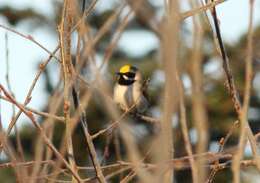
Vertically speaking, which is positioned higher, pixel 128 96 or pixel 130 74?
pixel 130 74

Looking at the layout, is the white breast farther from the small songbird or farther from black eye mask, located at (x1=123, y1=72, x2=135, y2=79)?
black eye mask, located at (x1=123, y1=72, x2=135, y2=79)

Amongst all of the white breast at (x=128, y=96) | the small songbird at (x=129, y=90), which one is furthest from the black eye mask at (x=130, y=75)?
the white breast at (x=128, y=96)

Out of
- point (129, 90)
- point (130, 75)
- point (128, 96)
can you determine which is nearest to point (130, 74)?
point (130, 75)

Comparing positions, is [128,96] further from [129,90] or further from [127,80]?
[127,80]

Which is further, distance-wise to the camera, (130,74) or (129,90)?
(130,74)

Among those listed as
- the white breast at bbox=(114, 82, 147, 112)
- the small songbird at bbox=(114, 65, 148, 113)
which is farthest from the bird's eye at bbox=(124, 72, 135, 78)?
the white breast at bbox=(114, 82, 147, 112)

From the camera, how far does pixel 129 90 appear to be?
7.38 m

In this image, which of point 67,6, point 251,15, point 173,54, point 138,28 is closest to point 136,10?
point 173,54

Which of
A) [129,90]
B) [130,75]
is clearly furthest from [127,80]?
[129,90]

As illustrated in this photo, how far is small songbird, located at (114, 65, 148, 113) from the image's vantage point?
718 cm

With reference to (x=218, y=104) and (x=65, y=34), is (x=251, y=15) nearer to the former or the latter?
(x=65, y=34)

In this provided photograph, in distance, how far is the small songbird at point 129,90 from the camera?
718cm

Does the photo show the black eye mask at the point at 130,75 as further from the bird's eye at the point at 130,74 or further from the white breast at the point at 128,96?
the white breast at the point at 128,96

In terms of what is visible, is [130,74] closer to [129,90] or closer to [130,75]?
[130,75]
